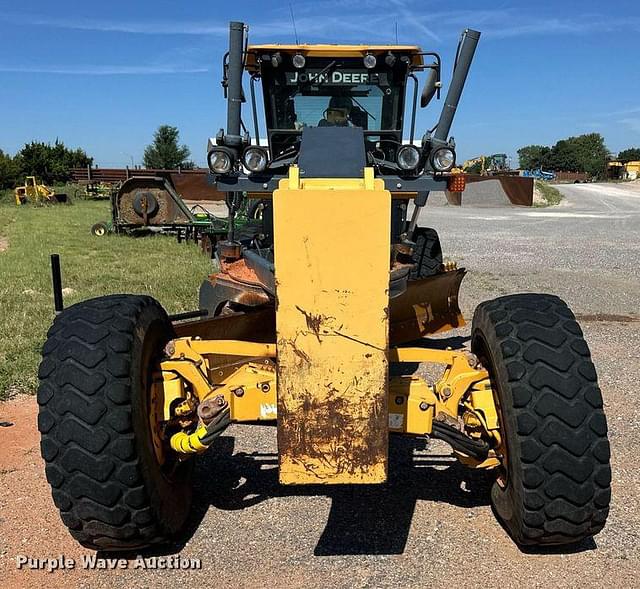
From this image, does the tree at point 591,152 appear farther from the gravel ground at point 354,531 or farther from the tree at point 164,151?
the gravel ground at point 354,531

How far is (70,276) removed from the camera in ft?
36.7

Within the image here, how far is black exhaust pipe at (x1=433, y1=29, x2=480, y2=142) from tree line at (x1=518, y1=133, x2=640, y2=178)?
100 metres

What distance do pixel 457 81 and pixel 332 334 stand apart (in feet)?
10.3

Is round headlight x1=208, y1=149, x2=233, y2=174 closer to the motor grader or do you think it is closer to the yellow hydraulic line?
the motor grader

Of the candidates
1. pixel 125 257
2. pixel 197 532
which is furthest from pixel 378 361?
pixel 125 257

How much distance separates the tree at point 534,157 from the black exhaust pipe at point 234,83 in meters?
108

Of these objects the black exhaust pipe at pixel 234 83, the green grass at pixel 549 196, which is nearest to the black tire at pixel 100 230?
the black exhaust pipe at pixel 234 83

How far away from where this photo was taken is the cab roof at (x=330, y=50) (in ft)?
18.4

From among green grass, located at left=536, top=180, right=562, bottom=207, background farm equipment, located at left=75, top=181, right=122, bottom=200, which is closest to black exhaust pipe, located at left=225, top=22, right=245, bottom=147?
green grass, located at left=536, top=180, right=562, bottom=207

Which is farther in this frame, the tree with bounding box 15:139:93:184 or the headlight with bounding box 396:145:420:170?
the tree with bounding box 15:139:93:184

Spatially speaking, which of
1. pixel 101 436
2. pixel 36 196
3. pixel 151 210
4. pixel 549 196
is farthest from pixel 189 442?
pixel 549 196

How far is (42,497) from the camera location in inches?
151

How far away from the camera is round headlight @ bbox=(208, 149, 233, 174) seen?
4.22 metres

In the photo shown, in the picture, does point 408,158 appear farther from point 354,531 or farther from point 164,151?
point 164,151
